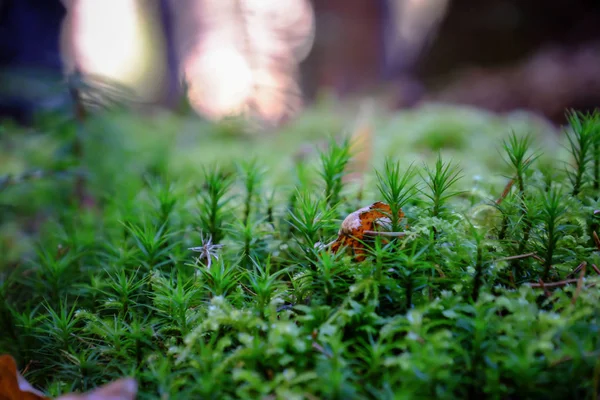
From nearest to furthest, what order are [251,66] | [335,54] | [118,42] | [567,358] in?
[567,358] → [251,66] → [335,54] → [118,42]

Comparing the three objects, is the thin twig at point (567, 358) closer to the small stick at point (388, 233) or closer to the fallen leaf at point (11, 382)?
the small stick at point (388, 233)

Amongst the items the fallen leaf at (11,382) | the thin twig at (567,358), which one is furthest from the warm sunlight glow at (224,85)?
the thin twig at (567,358)

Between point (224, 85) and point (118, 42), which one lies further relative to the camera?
point (118, 42)

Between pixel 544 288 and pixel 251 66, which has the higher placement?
pixel 251 66

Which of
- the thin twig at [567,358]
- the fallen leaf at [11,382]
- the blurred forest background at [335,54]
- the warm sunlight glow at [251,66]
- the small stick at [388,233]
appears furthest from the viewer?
the blurred forest background at [335,54]

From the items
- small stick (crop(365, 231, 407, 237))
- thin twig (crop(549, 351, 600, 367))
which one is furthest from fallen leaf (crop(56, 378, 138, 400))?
thin twig (crop(549, 351, 600, 367))

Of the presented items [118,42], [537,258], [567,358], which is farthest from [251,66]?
[118,42]

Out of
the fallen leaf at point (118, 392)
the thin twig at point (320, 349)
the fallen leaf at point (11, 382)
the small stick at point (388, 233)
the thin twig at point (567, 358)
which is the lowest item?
the fallen leaf at point (11, 382)

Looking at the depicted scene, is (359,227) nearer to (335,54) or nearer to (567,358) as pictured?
(567,358)
